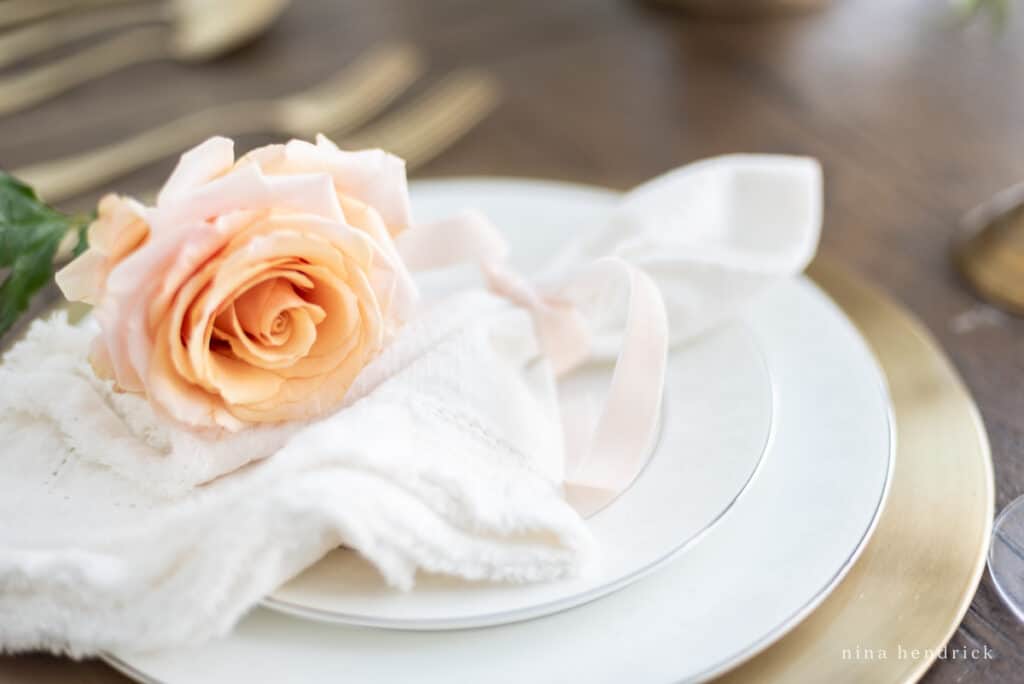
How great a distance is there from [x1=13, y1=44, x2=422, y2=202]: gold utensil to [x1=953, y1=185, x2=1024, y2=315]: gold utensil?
404mm

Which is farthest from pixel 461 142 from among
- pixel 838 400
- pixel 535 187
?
pixel 838 400

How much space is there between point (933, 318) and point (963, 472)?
0.42 ft

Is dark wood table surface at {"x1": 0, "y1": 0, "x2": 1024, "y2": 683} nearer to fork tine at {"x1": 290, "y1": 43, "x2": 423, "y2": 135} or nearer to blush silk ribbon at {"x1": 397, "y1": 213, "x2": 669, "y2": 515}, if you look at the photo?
fork tine at {"x1": 290, "y1": 43, "x2": 423, "y2": 135}

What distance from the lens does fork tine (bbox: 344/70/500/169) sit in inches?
25.9

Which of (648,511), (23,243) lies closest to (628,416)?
(648,511)

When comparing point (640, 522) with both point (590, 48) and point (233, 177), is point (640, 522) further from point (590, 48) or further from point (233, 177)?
point (590, 48)

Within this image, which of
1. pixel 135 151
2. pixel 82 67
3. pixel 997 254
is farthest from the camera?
pixel 82 67

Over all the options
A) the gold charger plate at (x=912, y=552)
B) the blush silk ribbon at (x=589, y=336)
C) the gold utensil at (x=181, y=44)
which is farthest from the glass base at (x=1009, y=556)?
the gold utensil at (x=181, y=44)

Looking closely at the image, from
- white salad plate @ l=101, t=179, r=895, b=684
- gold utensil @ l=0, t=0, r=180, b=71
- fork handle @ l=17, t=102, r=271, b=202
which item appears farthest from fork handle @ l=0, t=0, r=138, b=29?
white salad plate @ l=101, t=179, r=895, b=684

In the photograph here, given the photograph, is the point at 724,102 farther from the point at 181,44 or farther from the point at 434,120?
the point at 181,44

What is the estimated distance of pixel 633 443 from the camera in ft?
1.16

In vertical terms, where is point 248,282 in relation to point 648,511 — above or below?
above

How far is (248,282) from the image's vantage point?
0.32 m

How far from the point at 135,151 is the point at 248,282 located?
0.41 m
